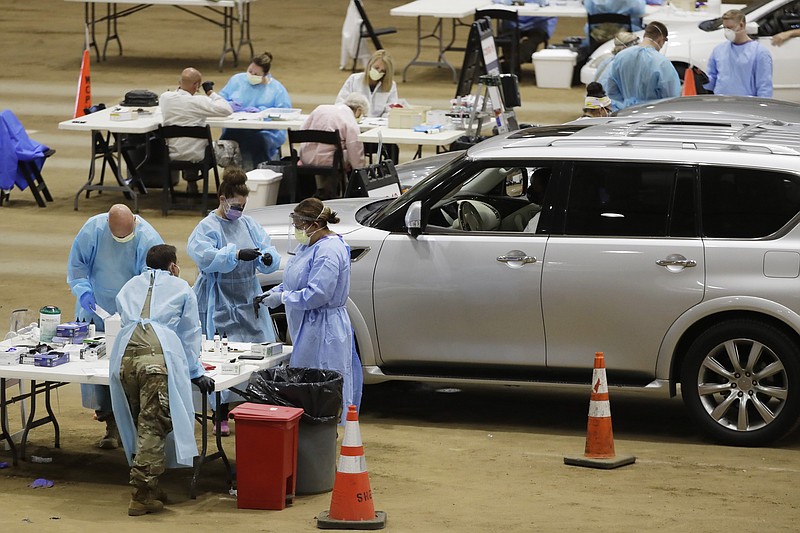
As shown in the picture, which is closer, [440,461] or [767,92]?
[440,461]

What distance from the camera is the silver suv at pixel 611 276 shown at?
9273mm

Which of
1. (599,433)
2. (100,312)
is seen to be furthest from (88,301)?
(599,433)

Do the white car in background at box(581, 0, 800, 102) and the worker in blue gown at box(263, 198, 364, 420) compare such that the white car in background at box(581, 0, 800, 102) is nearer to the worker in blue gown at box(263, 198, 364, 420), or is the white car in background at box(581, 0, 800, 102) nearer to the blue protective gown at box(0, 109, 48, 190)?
the blue protective gown at box(0, 109, 48, 190)

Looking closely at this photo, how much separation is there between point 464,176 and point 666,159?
53.0 inches

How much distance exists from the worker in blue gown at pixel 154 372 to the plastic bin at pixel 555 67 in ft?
52.4

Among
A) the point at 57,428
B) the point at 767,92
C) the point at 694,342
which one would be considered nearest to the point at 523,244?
the point at 694,342

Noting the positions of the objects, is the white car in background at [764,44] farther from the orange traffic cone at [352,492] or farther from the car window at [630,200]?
the orange traffic cone at [352,492]

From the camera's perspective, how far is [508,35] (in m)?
24.4

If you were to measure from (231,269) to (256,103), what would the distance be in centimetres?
875

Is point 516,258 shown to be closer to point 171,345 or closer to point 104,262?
point 171,345

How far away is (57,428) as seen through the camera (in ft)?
31.4

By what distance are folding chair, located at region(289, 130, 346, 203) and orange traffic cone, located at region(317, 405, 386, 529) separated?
8.21 meters

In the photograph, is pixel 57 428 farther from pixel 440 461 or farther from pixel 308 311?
pixel 440 461

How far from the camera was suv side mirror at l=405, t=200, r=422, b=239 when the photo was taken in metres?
9.73
